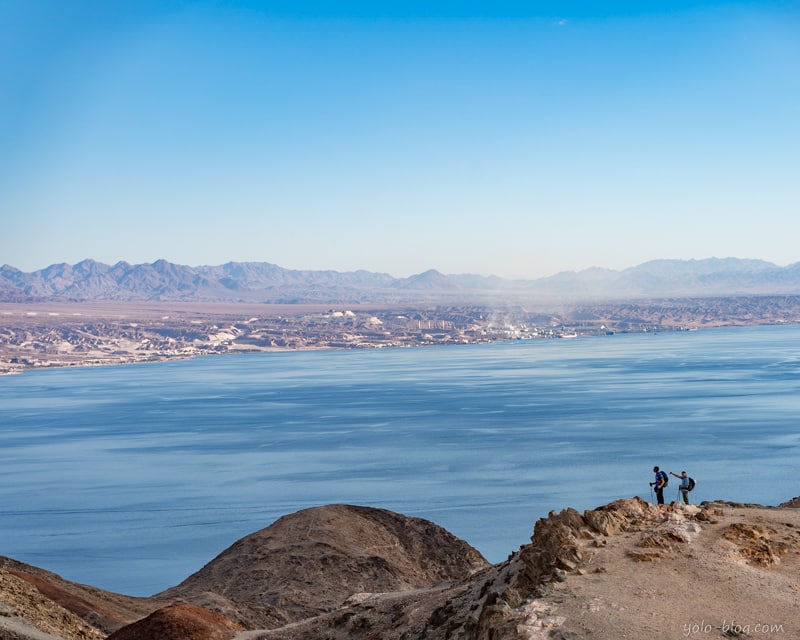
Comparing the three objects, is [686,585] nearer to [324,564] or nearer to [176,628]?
[176,628]

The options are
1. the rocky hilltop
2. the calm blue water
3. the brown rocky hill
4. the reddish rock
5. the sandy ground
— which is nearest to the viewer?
the sandy ground

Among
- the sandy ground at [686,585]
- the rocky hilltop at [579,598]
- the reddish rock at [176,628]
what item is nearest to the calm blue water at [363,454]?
the rocky hilltop at [579,598]

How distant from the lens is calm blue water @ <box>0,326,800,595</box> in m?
53.1

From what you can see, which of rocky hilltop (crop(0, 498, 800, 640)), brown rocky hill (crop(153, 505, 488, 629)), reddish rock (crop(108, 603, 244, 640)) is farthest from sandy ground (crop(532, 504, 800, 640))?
brown rocky hill (crop(153, 505, 488, 629))

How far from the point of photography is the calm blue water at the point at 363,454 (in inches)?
2092

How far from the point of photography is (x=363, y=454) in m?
75.9

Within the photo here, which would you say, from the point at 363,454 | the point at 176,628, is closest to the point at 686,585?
the point at 176,628

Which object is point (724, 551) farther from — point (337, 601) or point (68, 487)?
point (68, 487)

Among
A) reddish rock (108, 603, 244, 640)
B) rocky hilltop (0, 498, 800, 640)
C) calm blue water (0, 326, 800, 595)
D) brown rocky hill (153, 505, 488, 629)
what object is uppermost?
rocky hilltop (0, 498, 800, 640)

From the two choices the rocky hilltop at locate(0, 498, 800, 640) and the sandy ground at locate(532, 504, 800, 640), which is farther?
Answer: the rocky hilltop at locate(0, 498, 800, 640)

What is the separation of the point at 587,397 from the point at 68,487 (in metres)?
58.4

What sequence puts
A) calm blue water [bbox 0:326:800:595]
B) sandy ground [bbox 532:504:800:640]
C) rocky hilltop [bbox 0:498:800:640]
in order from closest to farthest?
sandy ground [bbox 532:504:800:640], rocky hilltop [bbox 0:498:800:640], calm blue water [bbox 0:326:800:595]

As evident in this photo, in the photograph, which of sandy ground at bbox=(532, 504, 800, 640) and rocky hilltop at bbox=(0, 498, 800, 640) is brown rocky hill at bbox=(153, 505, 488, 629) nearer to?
rocky hilltop at bbox=(0, 498, 800, 640)

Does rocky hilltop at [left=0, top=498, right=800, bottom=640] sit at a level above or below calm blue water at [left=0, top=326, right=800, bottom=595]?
above
